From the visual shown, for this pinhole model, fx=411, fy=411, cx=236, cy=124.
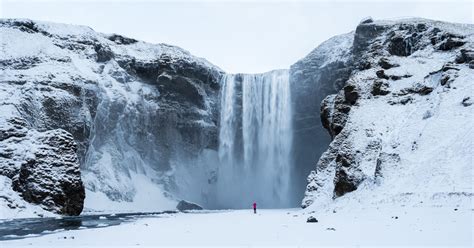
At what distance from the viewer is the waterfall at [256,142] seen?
230ft

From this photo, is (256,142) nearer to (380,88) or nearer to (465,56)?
(380,88)

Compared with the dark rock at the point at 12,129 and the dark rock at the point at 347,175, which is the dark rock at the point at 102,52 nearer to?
the dark rock at the point at 12,129

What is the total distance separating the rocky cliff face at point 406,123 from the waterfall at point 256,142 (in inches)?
1003

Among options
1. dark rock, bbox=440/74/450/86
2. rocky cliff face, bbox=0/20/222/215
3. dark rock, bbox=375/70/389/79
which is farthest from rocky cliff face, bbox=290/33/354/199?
dark rock, bbox=440/74/450/86

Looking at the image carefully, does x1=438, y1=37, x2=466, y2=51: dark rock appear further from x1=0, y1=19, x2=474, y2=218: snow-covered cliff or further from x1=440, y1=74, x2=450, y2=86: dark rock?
x1=440, y1=74, x2=450, y2=86: dark rock

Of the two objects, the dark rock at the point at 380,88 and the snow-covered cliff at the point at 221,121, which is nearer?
the snow-covered cliff at the point at 221,121

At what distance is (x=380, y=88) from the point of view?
36375 millimetres

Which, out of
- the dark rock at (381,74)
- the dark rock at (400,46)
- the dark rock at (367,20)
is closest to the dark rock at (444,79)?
the dark rock at (381,74)

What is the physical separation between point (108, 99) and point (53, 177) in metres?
31.9

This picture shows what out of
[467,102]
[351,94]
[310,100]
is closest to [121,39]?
[310,100]

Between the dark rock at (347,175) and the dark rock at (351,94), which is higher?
the dark rock at (351,94)

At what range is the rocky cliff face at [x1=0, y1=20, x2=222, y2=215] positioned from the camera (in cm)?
5141

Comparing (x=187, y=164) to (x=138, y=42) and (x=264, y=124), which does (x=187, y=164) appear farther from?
(x=138, y=42)

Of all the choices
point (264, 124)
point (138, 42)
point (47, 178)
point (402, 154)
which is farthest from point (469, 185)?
point (138, 42)
